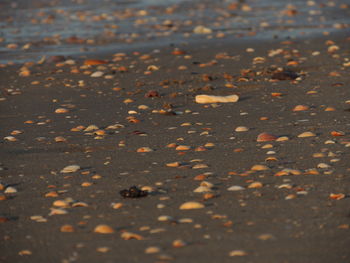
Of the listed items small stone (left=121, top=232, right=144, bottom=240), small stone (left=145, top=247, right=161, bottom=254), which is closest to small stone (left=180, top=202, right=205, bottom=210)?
small stone (left=121, top=232, right=144, bottom=240)

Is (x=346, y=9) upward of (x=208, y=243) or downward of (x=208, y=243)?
downward

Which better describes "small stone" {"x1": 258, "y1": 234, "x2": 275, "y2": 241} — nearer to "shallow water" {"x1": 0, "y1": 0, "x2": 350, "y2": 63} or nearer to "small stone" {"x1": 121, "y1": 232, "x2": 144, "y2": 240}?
"small stone" {"x1": 121, "y1": 232, "x2": 144, "y2": 240}

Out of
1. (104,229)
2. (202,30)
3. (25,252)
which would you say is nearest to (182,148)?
(104,229)

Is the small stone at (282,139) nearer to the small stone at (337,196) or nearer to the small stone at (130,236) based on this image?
the small stone at (337,196)

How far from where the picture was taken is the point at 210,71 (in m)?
8.76

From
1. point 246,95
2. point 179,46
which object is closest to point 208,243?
point 246,95

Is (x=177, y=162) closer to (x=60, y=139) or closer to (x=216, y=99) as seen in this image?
(x=60, y=139)

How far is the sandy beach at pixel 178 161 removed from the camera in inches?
147

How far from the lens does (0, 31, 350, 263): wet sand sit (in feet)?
12.2

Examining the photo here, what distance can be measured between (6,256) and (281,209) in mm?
1496

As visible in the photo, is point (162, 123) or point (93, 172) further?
point (162, 123)

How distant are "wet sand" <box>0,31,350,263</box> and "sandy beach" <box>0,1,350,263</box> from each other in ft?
0.04

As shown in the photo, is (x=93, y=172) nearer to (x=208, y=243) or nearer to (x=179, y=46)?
(x=208, y=243)

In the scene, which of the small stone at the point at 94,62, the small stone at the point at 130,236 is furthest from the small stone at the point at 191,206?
the small stone at the point at 94,62
